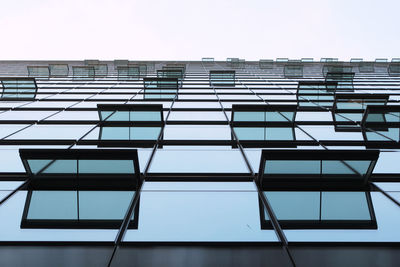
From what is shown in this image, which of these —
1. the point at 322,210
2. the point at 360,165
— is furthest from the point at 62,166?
the point at 360,165

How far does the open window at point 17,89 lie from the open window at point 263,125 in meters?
14.3

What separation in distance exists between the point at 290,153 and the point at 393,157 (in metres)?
5.95

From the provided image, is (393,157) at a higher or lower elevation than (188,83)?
lower

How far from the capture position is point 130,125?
14.8 m

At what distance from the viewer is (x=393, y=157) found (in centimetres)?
1178

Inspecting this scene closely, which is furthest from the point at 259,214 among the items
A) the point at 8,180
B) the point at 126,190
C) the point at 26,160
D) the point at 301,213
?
the point at 8,180

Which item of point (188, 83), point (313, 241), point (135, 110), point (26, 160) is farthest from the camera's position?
point (188, 83)

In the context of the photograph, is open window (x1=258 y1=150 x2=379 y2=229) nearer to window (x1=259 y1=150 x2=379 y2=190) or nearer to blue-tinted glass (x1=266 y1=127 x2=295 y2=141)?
window (x1=259 y1=150 x2=379 y2=190)

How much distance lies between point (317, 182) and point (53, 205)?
17.2 feet

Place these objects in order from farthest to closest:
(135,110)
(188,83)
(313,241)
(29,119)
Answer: (188,83) < (29,119) < (135,110) < (313,241)

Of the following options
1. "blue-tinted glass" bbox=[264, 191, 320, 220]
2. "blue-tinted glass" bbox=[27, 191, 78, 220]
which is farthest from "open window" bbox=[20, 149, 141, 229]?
"blue-tinted glass" bbox=[264, 191, 320, 220]

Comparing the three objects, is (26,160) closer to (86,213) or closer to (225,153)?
(86,213)

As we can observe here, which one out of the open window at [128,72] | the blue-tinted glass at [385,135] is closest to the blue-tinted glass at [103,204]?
the blue-tinted glass at [385,135]

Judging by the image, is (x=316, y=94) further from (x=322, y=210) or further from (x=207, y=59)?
(x=207, y=59)
